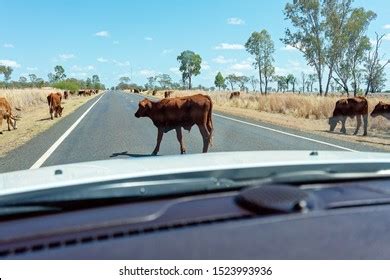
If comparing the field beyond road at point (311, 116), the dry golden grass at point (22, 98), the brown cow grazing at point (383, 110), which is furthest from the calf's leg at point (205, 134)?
the dry golden grass at point (22, 98)

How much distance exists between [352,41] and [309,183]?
4661cm

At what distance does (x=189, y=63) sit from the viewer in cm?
11538

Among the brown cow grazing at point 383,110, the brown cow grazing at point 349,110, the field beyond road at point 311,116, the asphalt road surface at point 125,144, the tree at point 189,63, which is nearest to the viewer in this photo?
the asphalt road surface at point 125,144

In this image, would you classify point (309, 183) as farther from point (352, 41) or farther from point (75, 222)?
point (352, 41)

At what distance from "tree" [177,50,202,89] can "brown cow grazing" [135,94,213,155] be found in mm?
103376

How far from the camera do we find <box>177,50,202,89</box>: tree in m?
114

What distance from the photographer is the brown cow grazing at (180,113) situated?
36.9 ft

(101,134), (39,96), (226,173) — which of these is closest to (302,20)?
(39,96)

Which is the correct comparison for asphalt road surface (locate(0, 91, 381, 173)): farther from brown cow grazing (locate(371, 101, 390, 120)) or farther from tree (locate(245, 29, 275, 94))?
tree (locate(245, 29, 275, 94))

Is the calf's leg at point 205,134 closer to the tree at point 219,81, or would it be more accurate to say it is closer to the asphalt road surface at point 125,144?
the asphalt road surface at point 125,144

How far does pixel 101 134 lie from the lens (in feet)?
49.4

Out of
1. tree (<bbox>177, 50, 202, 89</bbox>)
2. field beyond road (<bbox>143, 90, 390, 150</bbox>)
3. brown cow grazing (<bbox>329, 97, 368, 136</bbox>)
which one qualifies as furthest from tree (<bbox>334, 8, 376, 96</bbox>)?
tree (<bbox>177, 50, 202, 89</bbox>)

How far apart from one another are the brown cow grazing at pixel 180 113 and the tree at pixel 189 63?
339 feet

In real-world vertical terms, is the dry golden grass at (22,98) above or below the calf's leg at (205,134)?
above
